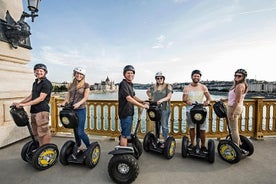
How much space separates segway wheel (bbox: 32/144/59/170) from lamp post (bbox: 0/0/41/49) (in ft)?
9.19

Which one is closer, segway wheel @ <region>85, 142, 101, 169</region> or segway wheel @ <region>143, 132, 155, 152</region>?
segway wheel @ <region>85, 142, 101, 169</region>

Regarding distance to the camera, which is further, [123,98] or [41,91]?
[41,91]

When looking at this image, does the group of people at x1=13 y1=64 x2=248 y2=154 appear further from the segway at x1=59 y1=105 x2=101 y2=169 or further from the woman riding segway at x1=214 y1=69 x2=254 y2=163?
the segway at x1=59 y1=105 x2=101 y2=169

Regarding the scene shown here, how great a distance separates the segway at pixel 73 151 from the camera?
228 centimetres

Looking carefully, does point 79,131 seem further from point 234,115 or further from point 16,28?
point 16,28

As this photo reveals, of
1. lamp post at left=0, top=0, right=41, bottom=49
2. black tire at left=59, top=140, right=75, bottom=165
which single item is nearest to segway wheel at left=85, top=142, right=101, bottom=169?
black tire at left=59, top=140, right=75, bottom=165

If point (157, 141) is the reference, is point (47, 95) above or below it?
above

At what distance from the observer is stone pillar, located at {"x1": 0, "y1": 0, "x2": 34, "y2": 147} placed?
344 cm

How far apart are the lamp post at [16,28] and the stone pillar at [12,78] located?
113 millimetres

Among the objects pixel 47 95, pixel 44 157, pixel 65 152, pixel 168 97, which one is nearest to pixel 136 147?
pixel 168 97

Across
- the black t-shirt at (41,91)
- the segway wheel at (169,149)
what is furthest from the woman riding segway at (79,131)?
the segway wheel at (169,149)

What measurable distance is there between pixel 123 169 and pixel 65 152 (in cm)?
104

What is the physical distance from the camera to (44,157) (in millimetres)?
2434

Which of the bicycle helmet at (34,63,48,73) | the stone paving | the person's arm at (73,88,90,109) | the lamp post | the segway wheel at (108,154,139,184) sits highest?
the lamp post
